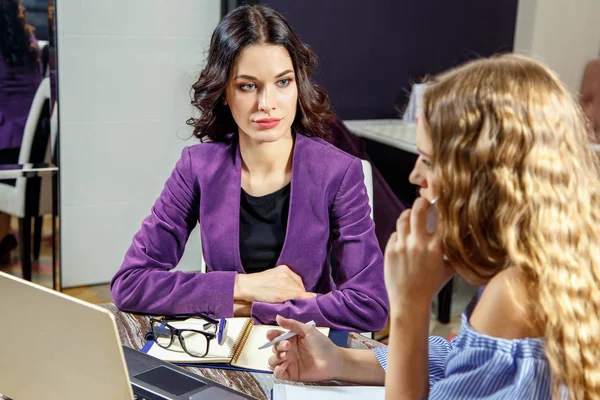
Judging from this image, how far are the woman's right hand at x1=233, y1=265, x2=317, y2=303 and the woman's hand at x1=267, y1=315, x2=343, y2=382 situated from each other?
0.28 m

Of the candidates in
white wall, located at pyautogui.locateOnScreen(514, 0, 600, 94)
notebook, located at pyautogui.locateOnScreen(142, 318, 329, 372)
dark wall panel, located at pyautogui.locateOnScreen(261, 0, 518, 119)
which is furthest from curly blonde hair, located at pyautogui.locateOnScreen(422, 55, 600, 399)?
white wall, located at pyautogui.locateOnScreen(514, 0, 600, 94)

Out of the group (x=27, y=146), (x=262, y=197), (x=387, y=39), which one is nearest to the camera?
(x=262, y=197)

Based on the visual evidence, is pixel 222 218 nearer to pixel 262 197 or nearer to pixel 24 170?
pixel 262 197

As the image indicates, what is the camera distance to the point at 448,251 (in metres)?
1.00

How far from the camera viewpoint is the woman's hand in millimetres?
1267

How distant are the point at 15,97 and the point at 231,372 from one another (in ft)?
7.27

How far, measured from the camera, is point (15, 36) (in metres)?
3.06

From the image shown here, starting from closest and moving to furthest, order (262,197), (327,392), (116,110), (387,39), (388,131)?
(327,392) → (262,197) → (116,110) → (388,131) → (387,39)

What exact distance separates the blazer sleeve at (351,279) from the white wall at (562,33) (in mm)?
2965

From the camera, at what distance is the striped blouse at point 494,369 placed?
3.07 feet

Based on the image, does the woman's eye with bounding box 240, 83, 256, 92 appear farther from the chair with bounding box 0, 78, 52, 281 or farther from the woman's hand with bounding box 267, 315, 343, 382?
the chair with bounding box 0, 78, 52, 281

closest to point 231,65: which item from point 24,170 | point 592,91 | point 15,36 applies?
point 15,36

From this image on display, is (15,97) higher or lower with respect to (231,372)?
higher

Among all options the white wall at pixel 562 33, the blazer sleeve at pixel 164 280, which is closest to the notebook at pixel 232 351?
the blazer sleeve at pixel 164 280
